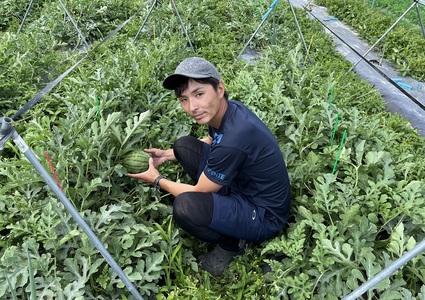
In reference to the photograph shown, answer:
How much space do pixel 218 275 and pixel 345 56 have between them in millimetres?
5323

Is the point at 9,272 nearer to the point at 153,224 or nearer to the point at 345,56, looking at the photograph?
the point at 153,224

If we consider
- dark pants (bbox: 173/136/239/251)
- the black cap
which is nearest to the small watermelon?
dark pants (bbox: 173/136/239/251)

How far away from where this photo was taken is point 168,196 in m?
3.45

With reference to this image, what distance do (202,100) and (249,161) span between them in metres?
0.55

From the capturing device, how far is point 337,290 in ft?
7.77

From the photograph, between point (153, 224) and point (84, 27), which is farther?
point (84, 27)

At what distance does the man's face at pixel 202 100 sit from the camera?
257cm

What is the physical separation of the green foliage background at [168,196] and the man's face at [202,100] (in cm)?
86

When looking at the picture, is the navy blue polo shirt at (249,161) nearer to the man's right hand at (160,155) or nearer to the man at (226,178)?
the man at (226,178)

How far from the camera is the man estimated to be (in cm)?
257

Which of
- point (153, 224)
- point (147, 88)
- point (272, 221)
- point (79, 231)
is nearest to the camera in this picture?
point (79, 231)

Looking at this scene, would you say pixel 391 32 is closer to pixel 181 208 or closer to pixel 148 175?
pixel 148 175

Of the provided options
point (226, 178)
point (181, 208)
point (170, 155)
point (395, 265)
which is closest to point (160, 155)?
point (170, 155)

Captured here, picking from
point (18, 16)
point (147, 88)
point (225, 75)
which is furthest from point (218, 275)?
point (18, 16)
